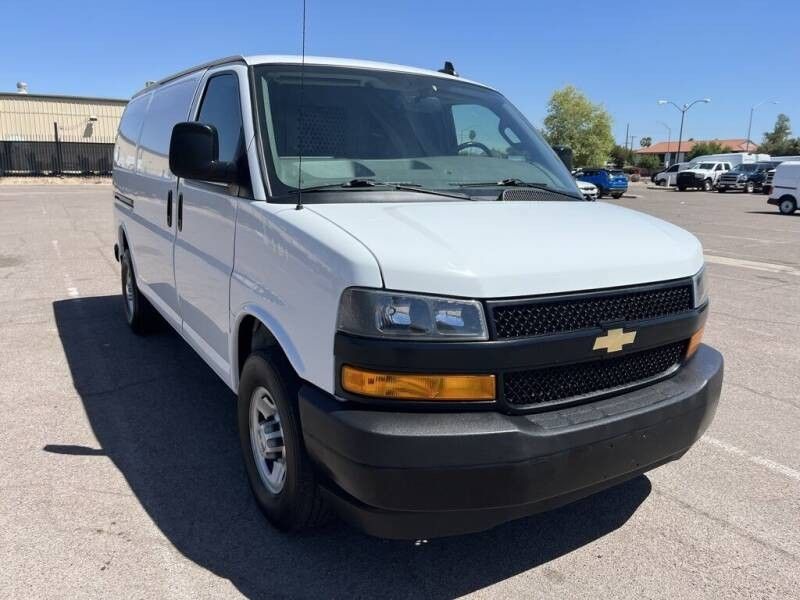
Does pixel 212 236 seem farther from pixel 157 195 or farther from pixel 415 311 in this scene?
pixel 415 311

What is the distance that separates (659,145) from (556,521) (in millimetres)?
160820

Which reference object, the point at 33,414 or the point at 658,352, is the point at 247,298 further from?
the point at 33,414

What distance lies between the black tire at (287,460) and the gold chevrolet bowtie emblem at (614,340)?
120 cm

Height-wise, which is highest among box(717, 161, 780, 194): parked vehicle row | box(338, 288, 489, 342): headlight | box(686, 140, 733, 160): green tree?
box(686, 140, 733, 160): green tree

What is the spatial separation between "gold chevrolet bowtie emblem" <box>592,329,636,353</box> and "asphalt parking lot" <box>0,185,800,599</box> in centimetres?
99

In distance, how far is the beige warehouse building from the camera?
3922cm

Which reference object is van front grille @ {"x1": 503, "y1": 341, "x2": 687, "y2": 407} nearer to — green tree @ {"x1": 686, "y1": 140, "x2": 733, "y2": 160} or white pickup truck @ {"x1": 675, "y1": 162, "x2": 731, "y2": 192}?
white pickup truck @ {"x1": 675, "y1": 162, "x2": 731, "y2": 192}

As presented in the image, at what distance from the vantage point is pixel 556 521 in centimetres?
316

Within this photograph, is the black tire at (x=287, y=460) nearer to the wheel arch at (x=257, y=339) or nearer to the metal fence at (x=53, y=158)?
the wheel arch at (x=257, y=339)

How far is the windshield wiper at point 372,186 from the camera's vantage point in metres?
3.02

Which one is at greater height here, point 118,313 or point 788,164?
point 788,164

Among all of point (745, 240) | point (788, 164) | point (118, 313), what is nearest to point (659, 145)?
point (788, 164)

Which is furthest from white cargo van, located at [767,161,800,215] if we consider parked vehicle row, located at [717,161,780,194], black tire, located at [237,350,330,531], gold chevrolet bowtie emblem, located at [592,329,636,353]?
black tire, located at [237,350,330,531]

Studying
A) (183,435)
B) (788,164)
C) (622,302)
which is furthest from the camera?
(788,164)
